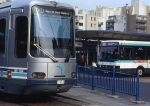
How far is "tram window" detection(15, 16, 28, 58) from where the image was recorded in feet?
50.3

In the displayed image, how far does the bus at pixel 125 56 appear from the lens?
113ft

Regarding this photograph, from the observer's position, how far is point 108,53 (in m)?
35.4

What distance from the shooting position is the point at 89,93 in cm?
1930

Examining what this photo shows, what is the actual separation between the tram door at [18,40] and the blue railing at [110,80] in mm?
4428

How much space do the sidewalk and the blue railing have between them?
0.34 m

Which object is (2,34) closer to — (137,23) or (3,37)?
(3,37)

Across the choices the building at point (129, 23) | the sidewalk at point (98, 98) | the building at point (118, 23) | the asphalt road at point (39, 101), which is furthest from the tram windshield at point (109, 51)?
the building at point (129, 23)

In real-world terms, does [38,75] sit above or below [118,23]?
below

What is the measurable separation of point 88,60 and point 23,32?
1538 inches

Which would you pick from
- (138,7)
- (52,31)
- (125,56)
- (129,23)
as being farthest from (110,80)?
(138,7)

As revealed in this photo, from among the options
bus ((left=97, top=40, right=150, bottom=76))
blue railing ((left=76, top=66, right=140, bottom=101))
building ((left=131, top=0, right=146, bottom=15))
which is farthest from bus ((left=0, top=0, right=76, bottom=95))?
building ((left=131, top=0, right=146, bottom=15))

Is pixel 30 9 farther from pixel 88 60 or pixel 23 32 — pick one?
pixel 88 60

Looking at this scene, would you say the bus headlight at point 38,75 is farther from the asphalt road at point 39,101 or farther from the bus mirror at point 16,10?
the bus mirror at point 16,10

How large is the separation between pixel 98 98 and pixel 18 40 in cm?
424
